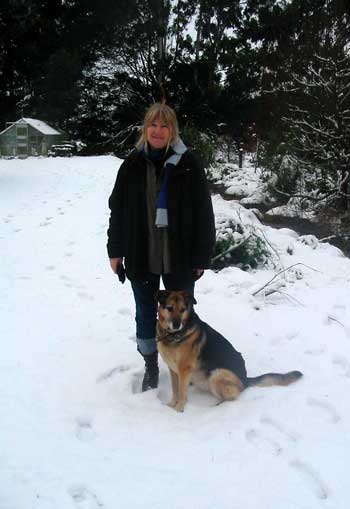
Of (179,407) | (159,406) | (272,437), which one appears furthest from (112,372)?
(272,437)

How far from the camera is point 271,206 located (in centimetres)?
1321

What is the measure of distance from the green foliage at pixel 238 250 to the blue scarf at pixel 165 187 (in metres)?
2.97

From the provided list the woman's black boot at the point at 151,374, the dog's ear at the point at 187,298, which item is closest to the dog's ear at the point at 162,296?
the dog's ear at the point at 187,298

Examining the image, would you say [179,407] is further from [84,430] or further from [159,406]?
[84,430]

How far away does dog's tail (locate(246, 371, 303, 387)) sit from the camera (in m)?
2.91

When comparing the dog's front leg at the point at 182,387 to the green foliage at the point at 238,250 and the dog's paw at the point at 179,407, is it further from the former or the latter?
the green foliage at the point at 238,250

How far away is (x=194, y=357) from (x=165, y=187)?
1133 mm

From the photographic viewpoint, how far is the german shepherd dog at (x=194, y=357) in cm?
264

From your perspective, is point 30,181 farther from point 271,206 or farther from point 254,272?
point 254,272

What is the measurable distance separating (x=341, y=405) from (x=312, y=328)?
1204 mm

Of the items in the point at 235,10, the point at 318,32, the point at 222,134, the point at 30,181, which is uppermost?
A: the point at 235,10

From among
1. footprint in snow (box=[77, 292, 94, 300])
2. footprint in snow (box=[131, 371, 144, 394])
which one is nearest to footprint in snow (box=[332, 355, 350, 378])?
footprint in snow (box=[131, 371, 144, 394])

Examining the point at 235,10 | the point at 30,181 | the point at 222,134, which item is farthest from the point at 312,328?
the point at 235,10

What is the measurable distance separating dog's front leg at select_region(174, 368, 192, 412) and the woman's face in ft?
4.79
